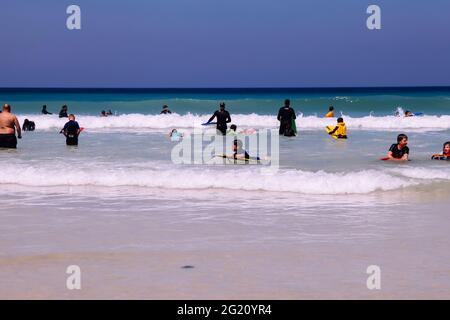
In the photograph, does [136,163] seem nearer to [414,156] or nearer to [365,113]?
[414,156]

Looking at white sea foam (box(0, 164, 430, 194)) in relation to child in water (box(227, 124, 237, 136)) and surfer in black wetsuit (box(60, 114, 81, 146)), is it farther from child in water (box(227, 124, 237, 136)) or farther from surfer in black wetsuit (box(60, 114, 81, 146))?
child in water (box(227, 124, 237, 136))

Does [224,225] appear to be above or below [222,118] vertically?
below

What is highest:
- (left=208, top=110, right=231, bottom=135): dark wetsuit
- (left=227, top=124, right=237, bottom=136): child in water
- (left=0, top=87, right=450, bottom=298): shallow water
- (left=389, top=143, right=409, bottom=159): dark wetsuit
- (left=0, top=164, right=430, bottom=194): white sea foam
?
(left=208, top=110, right=231, bottom=135): dark wetsuit

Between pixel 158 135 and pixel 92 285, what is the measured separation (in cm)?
1985

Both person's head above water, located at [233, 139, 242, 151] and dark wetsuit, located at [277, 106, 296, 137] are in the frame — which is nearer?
person's head above water, located at [233, 139, 242, 151]

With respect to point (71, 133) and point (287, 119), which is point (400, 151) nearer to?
point (287, 119)

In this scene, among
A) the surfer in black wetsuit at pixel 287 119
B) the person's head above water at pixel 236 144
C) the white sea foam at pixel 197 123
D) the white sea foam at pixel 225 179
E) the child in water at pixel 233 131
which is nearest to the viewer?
the white sea foam at pixel 225 179

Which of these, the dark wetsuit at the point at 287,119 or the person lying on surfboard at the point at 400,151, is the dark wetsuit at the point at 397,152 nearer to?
the person lying on surfboard at the point at 400,151

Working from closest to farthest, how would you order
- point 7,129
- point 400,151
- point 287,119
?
point 400,151 < point 7,129 < point 287,119

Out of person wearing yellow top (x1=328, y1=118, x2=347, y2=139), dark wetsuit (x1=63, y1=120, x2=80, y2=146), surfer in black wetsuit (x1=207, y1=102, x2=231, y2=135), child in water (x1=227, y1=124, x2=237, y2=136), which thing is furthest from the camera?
child in water (x1=227, y1=124, x2=237, y2=136)

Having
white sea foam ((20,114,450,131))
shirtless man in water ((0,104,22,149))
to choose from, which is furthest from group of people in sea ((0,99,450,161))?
white sea foam ((20,114,450,131))

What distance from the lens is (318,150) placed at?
18.9 meters

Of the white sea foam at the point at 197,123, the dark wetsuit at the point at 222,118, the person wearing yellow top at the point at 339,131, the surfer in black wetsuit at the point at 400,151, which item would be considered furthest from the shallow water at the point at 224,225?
the white sea foam at the point at 197,123

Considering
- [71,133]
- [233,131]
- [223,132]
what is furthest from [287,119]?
[71,133]
